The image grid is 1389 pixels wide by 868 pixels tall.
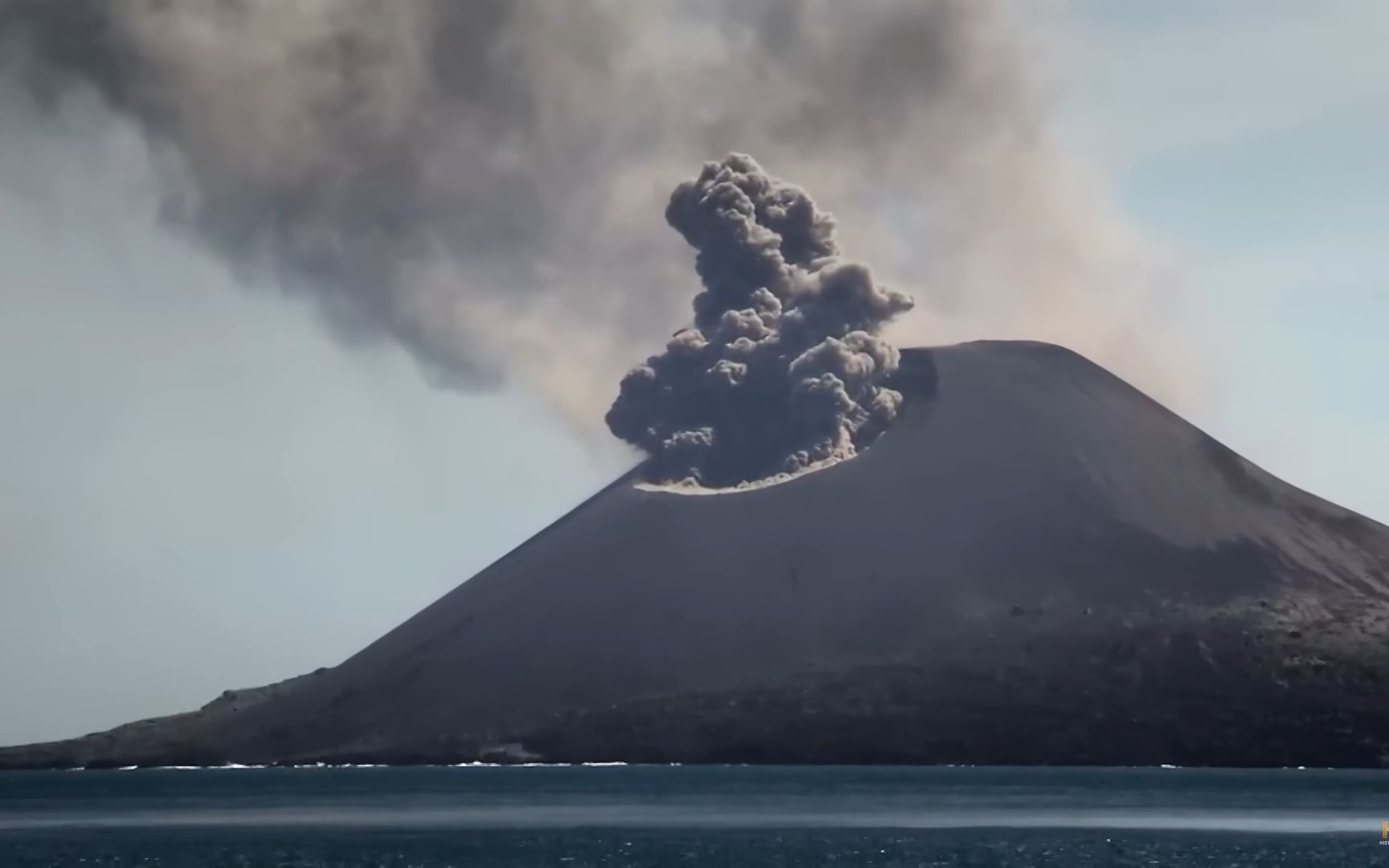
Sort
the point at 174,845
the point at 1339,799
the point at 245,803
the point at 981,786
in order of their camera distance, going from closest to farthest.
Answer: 1. the point at 174,845
2. the point at 1339,799
3. the point at 245,803
4. the point at 981,786

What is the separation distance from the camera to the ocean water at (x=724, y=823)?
10050cm

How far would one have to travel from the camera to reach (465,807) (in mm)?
151375

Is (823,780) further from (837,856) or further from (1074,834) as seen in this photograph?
(837,856)

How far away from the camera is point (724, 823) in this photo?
12925 centimetres

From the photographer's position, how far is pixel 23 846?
115562 millimetres

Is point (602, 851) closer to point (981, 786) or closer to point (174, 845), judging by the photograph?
point (174, 845)

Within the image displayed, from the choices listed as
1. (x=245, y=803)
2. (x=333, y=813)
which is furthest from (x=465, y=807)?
(x=245, y=803)

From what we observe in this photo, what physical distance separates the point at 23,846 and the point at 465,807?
142ft

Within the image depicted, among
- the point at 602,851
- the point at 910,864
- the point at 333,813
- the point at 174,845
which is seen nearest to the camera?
the point at 910,864

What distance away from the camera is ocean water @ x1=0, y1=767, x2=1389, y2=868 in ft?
330

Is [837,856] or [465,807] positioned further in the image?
[465,807]

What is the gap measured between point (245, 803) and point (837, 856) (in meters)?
81.9

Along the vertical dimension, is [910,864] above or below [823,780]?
below

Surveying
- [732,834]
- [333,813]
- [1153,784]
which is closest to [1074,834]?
[732,834]
